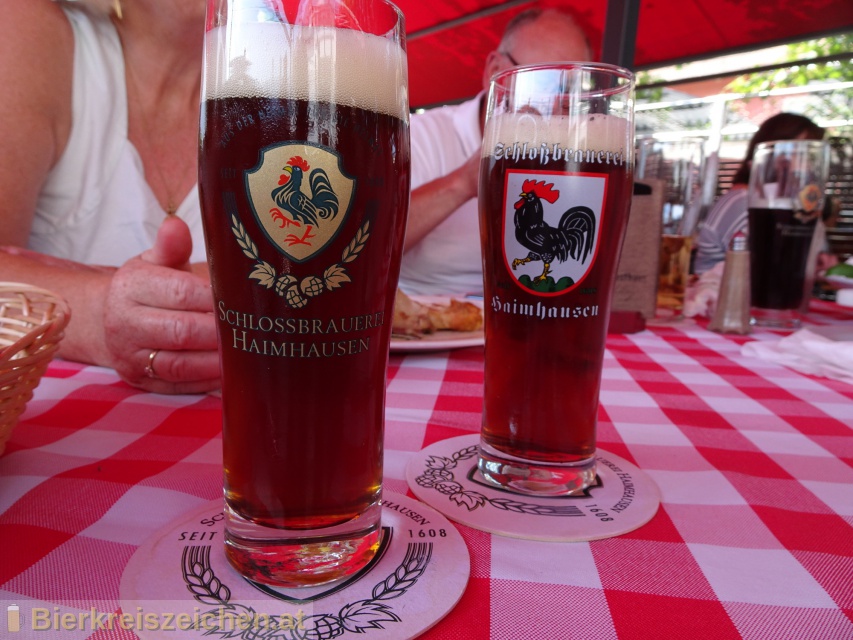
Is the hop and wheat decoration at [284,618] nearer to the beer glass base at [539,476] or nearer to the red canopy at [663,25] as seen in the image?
the beer glass base at [539,476]

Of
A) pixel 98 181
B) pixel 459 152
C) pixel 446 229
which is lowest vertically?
pixel 446 229

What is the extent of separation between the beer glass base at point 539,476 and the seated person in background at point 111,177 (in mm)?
463

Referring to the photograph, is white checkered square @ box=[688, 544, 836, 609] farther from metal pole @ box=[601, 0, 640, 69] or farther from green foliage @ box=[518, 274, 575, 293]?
metal pole @ box=[601, 0, 640, 69]

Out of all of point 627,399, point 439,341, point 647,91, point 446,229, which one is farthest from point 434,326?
point 647,91

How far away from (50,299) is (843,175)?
29.9ft

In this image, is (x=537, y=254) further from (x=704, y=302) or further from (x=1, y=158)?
(x=704, y=302)

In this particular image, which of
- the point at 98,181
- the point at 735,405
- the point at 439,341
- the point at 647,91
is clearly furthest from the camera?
the point at 647,91

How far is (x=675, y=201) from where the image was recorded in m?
1.67

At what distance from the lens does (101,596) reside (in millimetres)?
412

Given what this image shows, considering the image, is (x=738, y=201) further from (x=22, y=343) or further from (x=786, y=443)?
(x=22, y=343)

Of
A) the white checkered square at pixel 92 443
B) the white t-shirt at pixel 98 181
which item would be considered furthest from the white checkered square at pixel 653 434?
the white t-shirt at pixel 98 181

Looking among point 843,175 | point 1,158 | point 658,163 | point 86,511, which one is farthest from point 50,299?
point 843,175

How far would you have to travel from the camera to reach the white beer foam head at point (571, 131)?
0.60 metres

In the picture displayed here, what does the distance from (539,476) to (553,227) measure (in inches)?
10.7
